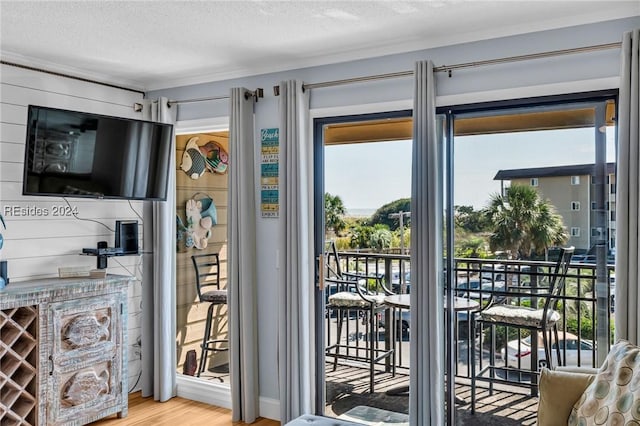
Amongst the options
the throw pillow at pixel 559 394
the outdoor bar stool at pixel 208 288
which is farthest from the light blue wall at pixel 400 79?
the throw pillow at pixel 559 394

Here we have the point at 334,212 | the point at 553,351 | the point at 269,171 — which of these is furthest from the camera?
the point at 269,171

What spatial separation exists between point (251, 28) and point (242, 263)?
159cm

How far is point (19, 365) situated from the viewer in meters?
3.30

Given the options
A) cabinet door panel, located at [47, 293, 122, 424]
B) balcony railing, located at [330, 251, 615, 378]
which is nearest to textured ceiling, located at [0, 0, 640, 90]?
balcony railing, located at [330, 251, 615, 378]

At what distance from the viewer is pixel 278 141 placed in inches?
149

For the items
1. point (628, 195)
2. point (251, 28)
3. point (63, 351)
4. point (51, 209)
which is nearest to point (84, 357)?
point (63, 351)

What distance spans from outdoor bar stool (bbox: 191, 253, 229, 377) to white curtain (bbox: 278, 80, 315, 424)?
0.87 metres

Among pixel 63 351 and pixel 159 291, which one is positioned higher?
pixel 159 291

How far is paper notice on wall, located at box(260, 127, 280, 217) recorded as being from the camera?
379cm

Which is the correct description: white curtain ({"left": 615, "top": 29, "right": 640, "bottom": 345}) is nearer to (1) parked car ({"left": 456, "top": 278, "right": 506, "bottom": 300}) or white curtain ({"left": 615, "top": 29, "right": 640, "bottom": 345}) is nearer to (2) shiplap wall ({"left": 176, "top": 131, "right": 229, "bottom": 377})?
(1) parked car ({"left": 456, "top": 278, "right": 506, "bottom": 300})

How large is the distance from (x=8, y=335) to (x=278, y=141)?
2.10 metres

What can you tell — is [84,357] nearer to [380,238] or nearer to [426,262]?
[380,238]

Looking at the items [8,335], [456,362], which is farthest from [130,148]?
[456,362]

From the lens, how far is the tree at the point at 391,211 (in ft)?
11.2
